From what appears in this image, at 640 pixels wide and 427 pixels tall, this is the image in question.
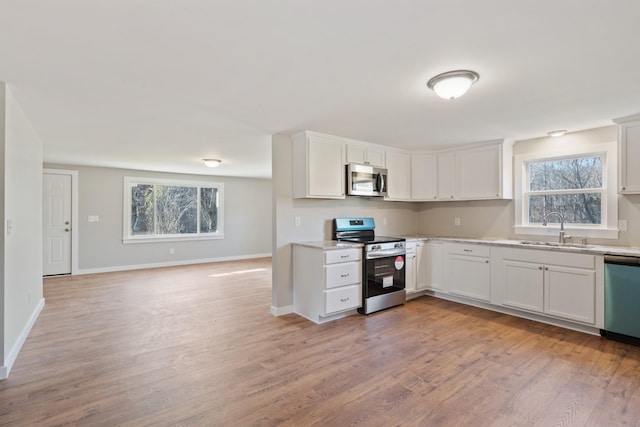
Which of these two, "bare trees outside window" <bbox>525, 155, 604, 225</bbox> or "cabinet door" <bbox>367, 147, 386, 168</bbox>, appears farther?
"cabinet door" <bbox>367, 147, 386, 168</bbox>

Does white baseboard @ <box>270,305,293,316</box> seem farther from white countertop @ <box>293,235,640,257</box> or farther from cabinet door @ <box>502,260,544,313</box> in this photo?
cabinet door @ <box>502,260,544,313</box>

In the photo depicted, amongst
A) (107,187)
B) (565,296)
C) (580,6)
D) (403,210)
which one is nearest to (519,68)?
(580,6)

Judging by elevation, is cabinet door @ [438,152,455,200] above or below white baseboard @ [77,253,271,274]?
above

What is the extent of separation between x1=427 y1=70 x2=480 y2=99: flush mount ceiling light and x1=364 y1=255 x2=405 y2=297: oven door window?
6.90ft

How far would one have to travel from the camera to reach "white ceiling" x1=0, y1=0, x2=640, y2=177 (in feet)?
5.17

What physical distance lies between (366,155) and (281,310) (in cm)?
232

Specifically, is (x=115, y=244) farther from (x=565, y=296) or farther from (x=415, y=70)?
(x=565, y=296)

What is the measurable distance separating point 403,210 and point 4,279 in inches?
190

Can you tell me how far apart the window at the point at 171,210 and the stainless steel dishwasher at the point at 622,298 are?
23.8ft

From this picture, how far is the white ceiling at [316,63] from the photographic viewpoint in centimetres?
158

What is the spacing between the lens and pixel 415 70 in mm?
2193

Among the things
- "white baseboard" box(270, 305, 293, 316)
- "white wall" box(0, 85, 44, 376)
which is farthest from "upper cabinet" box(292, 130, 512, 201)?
"white wall" box(0, 85, 44, 376)

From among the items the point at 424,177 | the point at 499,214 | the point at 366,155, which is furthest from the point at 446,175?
the point at 366,155

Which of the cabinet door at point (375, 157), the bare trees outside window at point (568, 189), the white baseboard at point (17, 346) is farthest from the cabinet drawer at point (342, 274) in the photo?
the white baseboard at point (17, 346)
